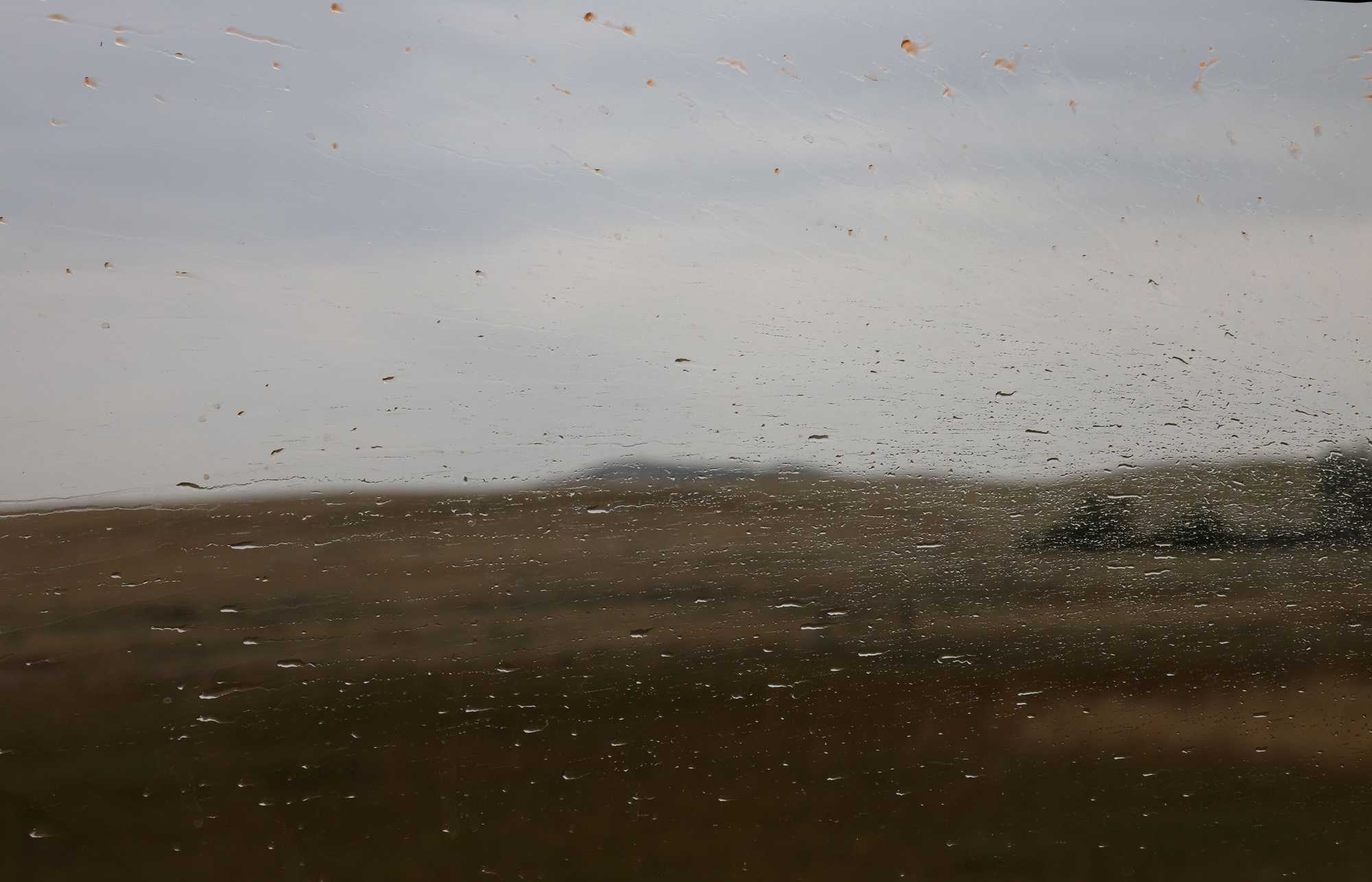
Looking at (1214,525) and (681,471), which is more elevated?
(681,471)

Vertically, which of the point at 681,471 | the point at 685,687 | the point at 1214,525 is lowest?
the point at 685,687

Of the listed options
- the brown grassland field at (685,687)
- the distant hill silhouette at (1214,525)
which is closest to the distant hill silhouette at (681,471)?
the brown grassland field at (685,687)

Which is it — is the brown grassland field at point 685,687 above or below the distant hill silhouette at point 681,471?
below

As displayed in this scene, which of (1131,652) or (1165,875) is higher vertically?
(1131,652)

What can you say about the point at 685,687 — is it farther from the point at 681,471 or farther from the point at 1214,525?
the point at 1214,525

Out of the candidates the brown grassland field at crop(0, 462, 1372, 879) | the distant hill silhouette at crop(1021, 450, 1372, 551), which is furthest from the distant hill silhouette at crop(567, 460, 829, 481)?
the distant hill silhouette at crop(1021, 450, 1372, 551)

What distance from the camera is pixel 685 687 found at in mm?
838

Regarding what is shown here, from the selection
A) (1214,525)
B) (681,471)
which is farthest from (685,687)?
(1214,525)

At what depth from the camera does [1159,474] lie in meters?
0.85

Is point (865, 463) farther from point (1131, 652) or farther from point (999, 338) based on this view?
point (1131, 652)

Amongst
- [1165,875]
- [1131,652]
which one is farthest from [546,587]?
[1165,875]

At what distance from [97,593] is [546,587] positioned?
432 millimetres

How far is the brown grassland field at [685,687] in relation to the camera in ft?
2.66

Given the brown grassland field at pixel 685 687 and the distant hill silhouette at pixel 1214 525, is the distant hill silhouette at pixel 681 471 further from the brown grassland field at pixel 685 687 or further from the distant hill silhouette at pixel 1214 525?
the distant hill silhouette at pixel 1214 525
